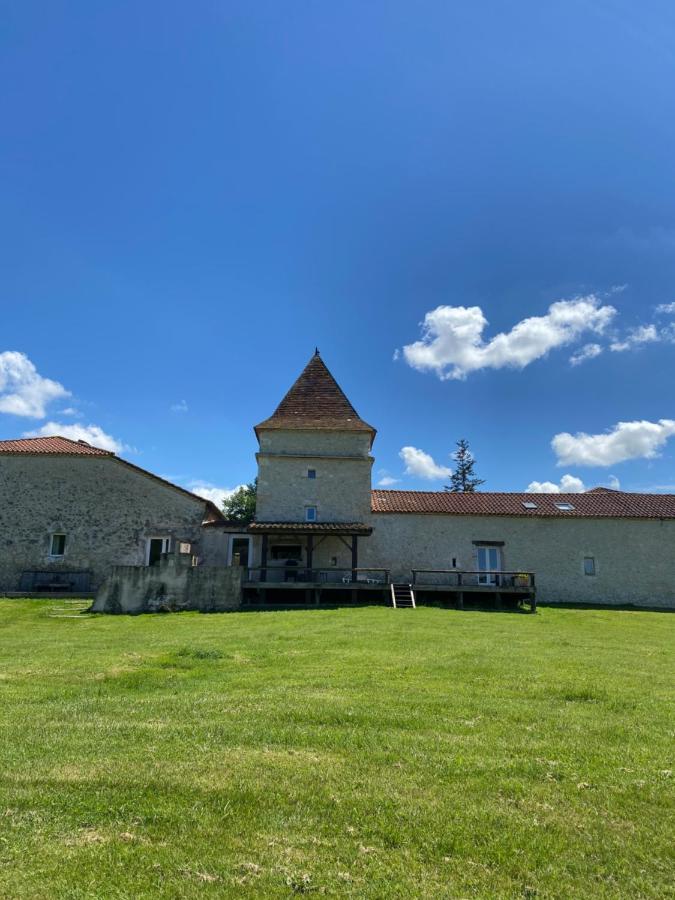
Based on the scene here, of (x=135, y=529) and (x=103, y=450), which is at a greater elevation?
(x=103, y=450)

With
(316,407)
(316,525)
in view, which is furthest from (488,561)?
(316,407)

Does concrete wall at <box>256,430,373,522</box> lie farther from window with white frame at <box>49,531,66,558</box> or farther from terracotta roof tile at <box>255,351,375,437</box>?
window with white frame at <box>49,531,66,558</box>

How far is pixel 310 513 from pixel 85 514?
980 cm

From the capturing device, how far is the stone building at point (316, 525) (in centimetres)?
2331

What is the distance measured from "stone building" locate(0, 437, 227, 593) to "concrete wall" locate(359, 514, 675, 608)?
764cm

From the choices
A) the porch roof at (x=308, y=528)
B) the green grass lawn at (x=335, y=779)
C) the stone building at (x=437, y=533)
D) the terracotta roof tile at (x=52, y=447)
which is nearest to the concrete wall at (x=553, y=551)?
the stone building at (x=437, y=533)

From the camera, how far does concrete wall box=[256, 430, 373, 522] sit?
78.7 ft

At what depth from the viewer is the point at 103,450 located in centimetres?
2456

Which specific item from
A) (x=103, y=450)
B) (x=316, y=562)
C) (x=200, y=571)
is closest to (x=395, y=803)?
(x=200, y=571)

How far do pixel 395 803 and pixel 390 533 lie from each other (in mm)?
20362

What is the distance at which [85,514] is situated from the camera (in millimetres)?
23609

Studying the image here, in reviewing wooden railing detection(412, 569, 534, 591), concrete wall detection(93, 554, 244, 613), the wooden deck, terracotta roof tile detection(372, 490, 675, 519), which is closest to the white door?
wooden railing detection(412, 569, 534, 591)

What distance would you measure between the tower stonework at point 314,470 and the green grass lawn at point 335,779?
15272 mm

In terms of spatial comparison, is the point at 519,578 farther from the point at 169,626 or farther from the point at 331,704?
the point at 331,704
